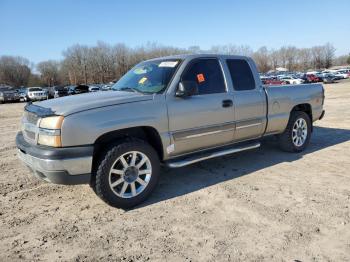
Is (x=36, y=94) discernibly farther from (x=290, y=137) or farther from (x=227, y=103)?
(x=227, y=103)

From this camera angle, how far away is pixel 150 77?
16.2 ft

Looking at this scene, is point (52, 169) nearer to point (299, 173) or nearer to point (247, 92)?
point (247, 92)

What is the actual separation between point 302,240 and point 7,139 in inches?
342

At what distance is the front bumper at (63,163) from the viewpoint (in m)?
3.72

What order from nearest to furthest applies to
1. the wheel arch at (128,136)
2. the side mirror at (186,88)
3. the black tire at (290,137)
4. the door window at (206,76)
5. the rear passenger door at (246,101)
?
the wheel arch at (128,136)
the side mirror at (186,88)
the door window at (206,76)
the rear passenger door at (246,101)
the black tire at (290,137)

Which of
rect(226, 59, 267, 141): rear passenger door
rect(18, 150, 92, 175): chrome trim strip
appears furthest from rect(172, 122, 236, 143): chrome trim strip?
rect(18, 150, 92, 175): chrome trim strip

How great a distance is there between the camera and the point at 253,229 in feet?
11.7

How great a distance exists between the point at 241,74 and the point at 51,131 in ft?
10.5

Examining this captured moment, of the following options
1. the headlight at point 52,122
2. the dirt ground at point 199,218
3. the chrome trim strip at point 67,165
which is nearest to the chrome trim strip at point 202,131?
the dirt ground at point 199,218

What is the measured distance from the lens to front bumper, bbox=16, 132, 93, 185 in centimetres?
372

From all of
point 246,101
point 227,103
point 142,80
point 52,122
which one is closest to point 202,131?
point 227,103

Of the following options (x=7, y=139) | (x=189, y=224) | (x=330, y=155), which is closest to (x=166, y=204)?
(x=189, y=224)

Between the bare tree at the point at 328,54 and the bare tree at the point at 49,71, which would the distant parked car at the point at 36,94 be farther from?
the bare tree at the point at 328,54

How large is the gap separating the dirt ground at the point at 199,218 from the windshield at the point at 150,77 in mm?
1468
